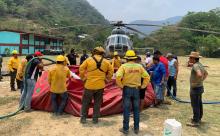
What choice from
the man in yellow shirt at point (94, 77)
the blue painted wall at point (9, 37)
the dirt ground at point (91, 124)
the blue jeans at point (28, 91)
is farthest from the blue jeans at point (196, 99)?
the blue painted wall at point (9, 37)

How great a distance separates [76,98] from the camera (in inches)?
372

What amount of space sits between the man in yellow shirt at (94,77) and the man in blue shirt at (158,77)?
7.88ft

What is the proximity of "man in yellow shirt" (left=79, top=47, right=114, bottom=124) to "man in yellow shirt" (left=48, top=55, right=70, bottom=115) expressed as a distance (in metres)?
0.99

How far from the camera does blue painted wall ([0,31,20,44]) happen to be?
182 feet

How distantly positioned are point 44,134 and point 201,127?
407cm

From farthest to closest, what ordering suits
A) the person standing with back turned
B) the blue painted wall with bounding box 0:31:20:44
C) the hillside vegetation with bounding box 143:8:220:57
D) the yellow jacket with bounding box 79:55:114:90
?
the hillside vegetation with bounding box 143:8:220:57 < the blue painted wall with bounding box 0:31:20:44 < the person standing with back turned < the yellow jacket with bounding box 79:55:114:90

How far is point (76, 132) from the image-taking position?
7832 millimetres

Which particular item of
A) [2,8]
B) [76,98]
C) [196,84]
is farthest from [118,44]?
[2,8]

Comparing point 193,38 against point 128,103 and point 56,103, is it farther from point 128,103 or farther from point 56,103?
point 128,103

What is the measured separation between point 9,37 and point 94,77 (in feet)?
170

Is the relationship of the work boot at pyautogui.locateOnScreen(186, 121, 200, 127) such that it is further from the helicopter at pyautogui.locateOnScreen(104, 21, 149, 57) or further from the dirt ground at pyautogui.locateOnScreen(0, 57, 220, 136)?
the helicopter at pyautogui.locateOnScreen(104, 21, 149, 57)

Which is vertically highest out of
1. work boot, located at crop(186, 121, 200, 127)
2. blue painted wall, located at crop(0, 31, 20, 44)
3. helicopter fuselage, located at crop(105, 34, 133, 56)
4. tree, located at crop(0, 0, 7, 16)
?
tree, located at crop(0, 0, 7, 16)

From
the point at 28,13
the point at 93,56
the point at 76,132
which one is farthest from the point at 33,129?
the point at 28,13

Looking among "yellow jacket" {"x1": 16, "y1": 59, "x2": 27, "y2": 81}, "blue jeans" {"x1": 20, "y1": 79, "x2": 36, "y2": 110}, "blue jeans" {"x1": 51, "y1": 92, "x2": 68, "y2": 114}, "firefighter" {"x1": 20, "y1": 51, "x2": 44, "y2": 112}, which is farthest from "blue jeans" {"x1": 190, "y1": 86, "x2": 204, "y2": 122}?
"yellow jacket" {"x1": 16, "y1": 59, "x2": 27, "y2": 81}
